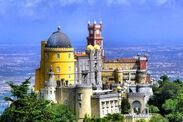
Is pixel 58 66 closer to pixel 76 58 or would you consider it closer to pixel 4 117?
pixel 76 58

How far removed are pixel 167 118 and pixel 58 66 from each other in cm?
1494

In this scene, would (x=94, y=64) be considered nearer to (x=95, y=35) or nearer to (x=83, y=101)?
(x=95, y=35)

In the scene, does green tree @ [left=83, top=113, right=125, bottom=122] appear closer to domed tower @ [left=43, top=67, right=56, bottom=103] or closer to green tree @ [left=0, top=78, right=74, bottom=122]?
domed tower @ [left=43, top=67, right=56, bottom=103]

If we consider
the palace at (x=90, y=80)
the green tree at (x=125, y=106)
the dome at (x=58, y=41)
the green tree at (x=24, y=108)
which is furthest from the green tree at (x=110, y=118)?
the dome at (x=58, y=41)

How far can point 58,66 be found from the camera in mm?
80500

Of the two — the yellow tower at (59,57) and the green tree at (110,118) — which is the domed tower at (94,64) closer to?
the yellow tower at (59,57)

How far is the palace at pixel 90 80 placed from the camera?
7419cm

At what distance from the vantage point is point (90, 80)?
84.6 m

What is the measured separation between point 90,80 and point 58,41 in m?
7.50

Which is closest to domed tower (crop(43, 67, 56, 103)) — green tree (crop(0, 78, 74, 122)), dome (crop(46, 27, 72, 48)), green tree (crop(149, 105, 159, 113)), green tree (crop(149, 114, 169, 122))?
dome (crop(46, 27, 72, 48))

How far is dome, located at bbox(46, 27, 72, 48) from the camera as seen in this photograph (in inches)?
3155

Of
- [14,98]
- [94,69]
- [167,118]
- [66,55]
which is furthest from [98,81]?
[14,98]

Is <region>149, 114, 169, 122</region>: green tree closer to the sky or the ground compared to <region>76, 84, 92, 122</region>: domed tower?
closer to the ground

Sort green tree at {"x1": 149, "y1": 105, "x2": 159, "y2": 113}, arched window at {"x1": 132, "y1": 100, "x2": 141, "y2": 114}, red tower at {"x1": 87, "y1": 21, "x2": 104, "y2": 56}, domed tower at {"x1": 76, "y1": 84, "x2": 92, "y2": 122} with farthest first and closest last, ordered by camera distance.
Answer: red tower at {"x1": 87, "y1": 21, "x2": 104, "y2": 56}
arched window at {"x1": 132, "y1": 100, "x2": 141, "y2": 114}
green tree at {"x1": 149, "y1": 105, "x2": 159, "y2": 113}
domed tower at {"x1": 76, "y1": 84, "x2": 92, "y2": 122}
